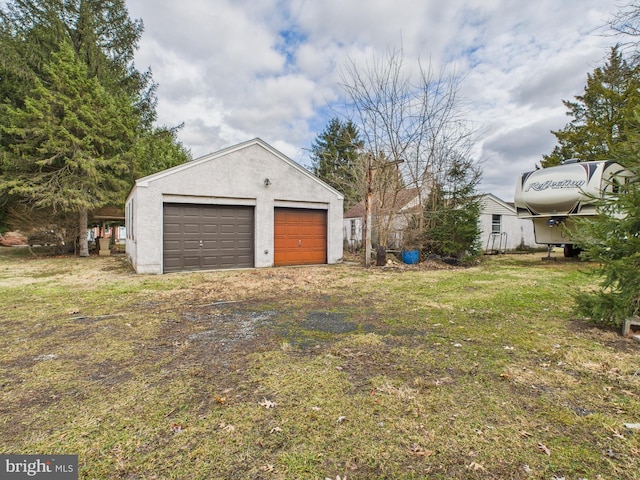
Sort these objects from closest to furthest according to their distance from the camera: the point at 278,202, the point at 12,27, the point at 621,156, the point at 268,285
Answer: the point at 621,156
the point at 268,285
the point at 278,202
the point at 12,27

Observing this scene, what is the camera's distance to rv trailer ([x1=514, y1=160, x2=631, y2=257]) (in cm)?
1041

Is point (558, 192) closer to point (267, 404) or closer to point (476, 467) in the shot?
point (476, 467)

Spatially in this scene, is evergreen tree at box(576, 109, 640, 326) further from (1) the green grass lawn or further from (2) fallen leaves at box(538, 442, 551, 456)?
(2) fallen leaves at box(538, 442, 551, 456)

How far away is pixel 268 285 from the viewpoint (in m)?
7.89

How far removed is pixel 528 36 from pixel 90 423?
41.8 feet

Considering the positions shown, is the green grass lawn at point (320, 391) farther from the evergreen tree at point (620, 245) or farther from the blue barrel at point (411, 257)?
the blue barrel at point (411, 257)

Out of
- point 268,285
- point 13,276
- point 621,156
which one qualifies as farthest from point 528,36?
point 13,276

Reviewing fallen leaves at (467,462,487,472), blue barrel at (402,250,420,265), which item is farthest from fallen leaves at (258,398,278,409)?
blue barrel at (402,250,420,265)

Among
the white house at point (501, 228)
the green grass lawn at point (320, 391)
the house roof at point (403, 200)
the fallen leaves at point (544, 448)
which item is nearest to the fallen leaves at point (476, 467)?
the green grass lawn at point (320, 391)

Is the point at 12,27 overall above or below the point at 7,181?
Result: above

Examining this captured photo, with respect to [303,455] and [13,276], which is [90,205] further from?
[303,455]

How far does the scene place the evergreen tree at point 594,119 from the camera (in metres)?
18.6

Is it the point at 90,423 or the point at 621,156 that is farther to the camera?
the point at 621,156

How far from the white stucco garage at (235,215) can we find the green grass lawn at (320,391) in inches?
173
